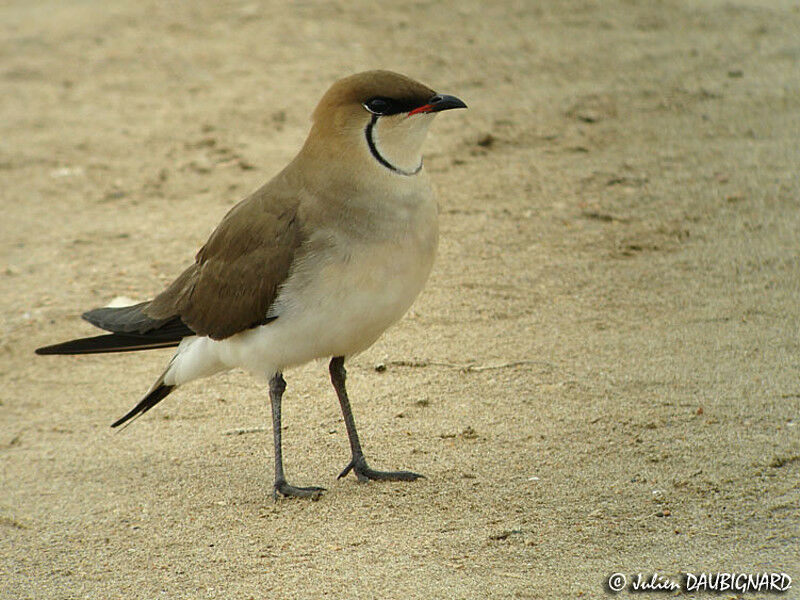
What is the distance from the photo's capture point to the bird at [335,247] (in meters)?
4.14

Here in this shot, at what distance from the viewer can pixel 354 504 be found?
436 cm

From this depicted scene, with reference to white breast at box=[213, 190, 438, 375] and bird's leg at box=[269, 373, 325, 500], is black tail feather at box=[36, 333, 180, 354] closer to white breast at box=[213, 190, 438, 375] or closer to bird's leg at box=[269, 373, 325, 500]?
bird's leg at box=[269, 373, 325, 500]

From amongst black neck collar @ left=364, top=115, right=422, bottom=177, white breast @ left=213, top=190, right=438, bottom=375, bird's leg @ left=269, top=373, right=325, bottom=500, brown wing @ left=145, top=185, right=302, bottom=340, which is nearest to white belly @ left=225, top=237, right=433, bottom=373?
white breast @ left=213, top=190, right=438, bottom=375

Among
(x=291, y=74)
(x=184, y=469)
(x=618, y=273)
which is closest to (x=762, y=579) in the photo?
(x=184, y=469)

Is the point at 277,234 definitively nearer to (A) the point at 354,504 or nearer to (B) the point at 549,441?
(A) the point at 354,504

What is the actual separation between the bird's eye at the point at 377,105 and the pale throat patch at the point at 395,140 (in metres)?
0.03

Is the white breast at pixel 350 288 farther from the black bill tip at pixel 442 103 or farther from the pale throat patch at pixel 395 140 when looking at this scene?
the black bill tip at pixel 442 103

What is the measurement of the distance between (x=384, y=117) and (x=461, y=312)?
189cm

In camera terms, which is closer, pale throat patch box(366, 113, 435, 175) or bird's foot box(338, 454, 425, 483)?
pale throat patch box(366, 113, 435, 175)

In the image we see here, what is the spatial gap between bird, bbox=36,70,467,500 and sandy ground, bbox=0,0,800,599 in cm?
50

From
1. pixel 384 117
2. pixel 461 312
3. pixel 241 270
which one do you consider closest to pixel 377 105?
pixel 384 117

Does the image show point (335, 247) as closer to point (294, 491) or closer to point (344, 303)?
point (344, 303)

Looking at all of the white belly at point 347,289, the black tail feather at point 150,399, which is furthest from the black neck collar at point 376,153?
the black tail feather at point 150,399

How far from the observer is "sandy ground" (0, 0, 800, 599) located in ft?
13.2
